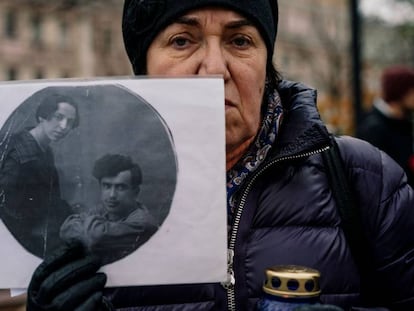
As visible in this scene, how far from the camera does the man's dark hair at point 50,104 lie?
1409mm

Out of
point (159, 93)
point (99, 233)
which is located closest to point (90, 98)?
point (159, 93)

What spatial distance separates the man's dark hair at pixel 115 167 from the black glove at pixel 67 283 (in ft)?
0.54

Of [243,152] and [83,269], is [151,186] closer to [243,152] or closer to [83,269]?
[83,269]

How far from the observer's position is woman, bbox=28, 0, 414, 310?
61.7 inches

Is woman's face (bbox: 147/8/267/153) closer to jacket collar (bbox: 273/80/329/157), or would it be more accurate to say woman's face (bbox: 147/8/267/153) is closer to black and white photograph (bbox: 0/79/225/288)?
jacket collar (bbox: 273/80/329/157)

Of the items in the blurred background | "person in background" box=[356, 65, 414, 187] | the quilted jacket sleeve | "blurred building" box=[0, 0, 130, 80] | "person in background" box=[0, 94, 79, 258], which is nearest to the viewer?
"person in background" box=[0, 94, 79, 258]

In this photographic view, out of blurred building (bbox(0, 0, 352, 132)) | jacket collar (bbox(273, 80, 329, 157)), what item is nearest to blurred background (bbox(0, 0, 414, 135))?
blurred building (bbox(0, 0, 352, 132))

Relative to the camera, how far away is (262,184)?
1.66m

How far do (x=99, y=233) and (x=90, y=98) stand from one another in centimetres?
30

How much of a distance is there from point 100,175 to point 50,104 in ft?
0.66

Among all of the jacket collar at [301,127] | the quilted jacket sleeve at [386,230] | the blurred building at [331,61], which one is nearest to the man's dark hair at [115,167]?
the jacket collar at [301,127]

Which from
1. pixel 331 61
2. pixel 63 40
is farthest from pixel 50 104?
pixel 63 40

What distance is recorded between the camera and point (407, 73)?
4895 mm

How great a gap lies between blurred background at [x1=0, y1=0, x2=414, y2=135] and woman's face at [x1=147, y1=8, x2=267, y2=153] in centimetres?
584
